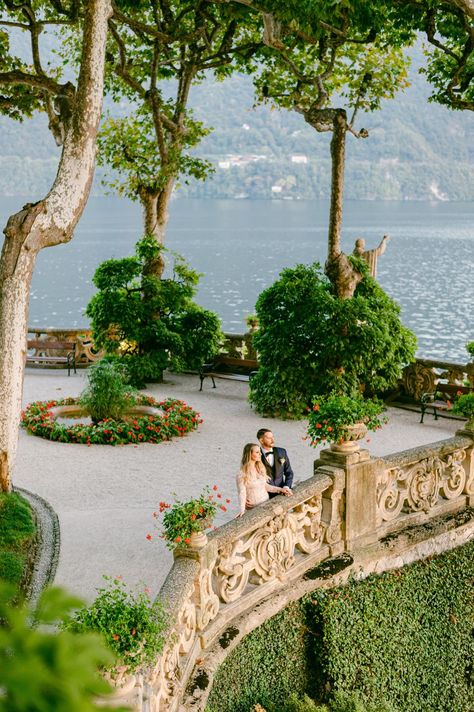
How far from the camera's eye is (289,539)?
8328 mm

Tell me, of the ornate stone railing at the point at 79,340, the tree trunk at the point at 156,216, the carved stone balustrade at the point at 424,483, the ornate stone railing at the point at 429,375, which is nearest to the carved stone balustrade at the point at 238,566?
the carved stone balustrade at the point at 424,483

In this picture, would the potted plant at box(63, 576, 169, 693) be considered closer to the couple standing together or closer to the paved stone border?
the paved stone border

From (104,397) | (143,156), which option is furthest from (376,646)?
(143,156)

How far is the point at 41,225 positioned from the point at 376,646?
634 centimetres

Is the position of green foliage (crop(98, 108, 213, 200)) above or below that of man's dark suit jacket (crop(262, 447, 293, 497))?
above

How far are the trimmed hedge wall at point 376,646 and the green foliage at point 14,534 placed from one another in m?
2.65

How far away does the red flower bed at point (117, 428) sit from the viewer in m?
15.0

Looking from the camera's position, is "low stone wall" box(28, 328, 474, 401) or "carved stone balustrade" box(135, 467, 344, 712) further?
"low stone wall" box(28, 328, 474, 401)

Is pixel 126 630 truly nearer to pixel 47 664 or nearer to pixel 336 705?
pixel 47 664

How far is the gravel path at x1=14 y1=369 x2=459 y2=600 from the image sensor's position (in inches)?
365

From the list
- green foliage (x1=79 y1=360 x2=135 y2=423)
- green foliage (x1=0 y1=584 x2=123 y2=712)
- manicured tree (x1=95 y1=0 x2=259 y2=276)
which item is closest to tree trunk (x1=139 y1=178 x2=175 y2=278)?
manicured tree (x1=95 y1=0 x2=259 y2=276)

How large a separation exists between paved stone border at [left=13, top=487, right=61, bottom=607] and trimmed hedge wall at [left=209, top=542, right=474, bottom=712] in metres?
2.25

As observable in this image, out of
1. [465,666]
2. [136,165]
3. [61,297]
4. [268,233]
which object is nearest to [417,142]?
[268,233]

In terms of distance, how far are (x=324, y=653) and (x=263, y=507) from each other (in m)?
2.09
